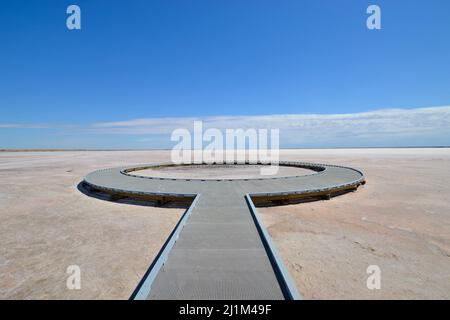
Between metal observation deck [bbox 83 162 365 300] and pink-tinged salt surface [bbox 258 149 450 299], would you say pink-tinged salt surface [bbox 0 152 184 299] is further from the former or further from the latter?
pink-tinged salt surface [bbox 258 149 450 299]

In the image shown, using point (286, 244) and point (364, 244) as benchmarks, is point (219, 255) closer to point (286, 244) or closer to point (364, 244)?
point (286, 244)

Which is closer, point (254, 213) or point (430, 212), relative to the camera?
point (254, 213)

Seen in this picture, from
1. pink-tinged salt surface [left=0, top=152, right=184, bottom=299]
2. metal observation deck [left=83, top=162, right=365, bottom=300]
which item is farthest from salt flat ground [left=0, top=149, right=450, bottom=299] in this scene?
metal observation deck [left=83, top=162, right=365, bottom=300]

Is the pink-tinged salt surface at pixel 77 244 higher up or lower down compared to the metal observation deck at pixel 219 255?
lower down

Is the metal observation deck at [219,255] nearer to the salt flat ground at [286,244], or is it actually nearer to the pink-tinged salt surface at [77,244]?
the salt flat ground at [286,244]

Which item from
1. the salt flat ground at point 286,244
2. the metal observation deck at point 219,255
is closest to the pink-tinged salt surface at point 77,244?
the salt flat ground at point 286,244
